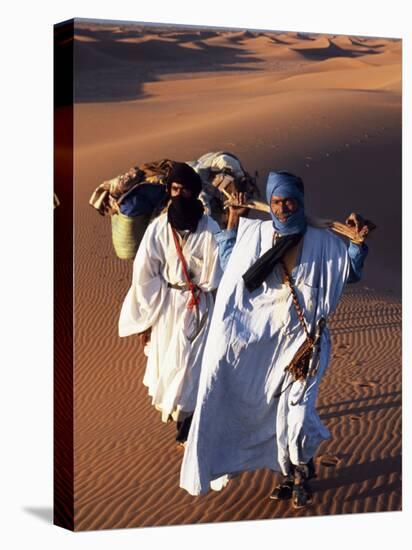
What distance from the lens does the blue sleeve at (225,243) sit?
1623cm

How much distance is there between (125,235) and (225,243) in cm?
94

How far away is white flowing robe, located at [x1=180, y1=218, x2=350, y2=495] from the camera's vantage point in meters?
16.2

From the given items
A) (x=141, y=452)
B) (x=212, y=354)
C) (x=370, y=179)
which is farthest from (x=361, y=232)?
(x=141, y=452)

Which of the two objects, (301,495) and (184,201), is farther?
(301,495)

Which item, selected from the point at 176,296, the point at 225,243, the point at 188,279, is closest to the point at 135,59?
the point at 225,243

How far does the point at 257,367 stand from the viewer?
16.3 m

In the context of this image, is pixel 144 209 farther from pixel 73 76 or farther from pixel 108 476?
pixel 108 476

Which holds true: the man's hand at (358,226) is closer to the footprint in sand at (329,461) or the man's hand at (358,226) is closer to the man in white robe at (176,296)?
the man in white robe at (176,296)

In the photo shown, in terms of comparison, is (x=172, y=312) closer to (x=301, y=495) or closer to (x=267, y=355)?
(x=267, y=355)

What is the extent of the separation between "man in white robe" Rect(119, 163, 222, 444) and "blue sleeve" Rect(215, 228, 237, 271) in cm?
5

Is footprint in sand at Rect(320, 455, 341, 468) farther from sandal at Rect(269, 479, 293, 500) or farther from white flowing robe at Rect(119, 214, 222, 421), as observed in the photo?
white flowing robe at Rect(119, 214, 222, 421)

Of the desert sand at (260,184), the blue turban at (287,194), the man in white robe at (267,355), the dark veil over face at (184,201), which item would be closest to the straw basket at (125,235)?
the desert sand at (260,184)

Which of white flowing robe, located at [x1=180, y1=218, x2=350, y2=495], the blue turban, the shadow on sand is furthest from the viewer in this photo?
the blue turban

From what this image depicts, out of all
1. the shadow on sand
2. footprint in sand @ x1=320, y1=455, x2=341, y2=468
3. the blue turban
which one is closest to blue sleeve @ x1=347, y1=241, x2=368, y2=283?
the blue turban
